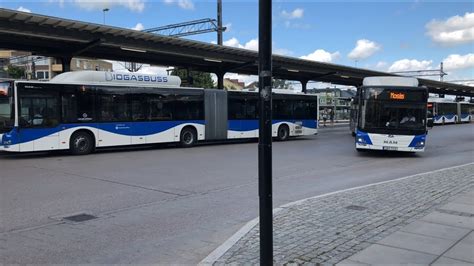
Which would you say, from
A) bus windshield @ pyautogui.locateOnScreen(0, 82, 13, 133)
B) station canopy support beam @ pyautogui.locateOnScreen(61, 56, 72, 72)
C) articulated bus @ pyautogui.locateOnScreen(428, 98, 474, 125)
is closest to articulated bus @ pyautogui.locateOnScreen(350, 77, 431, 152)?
bus windshield @ pyautogui.locateOnScreen(0, 82, 13, 133)

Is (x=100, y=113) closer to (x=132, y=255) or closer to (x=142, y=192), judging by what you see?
(x=142, y=192)

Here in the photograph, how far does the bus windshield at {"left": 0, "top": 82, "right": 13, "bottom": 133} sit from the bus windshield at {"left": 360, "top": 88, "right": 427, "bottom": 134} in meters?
13.2

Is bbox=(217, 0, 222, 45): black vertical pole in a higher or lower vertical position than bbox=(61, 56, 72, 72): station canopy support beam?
higher

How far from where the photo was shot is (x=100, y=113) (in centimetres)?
1927

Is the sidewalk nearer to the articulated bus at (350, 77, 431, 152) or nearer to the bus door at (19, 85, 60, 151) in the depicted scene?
the articulated bus at (350, 77, 431, 152)

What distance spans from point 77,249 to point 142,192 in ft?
13.6

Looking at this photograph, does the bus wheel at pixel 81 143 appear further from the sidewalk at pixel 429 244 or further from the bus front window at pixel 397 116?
the sidewalk at pixel 429 244

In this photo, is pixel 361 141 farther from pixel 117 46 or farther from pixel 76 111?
pixel 117 46

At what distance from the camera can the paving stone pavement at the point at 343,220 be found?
5332 millimetres

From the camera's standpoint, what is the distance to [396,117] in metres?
17.8

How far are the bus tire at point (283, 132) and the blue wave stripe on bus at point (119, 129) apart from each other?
5.99 meters

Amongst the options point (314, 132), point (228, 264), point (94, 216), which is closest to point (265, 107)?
point (228, 264)

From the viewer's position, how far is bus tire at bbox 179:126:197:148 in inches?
894

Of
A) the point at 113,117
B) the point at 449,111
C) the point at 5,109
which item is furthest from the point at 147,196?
the point at 449,111
